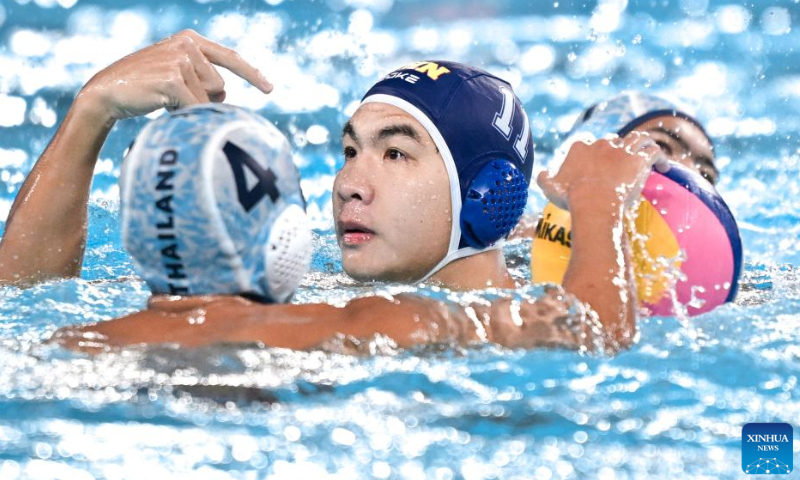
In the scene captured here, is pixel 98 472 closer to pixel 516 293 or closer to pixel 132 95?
pixel 516 293

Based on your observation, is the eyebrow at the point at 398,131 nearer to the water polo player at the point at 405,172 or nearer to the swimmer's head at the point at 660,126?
the water polo player at the point at 405,172

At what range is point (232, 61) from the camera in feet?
8.87

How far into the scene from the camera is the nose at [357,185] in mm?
2713

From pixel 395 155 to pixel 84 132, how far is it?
0.80 meters

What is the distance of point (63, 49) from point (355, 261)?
4.48 m

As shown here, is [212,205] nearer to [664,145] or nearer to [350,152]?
[350,152]

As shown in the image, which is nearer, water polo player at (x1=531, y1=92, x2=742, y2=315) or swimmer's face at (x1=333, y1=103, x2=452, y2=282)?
water polo player at (x1=531, y1=92, x2=742, y2=315)

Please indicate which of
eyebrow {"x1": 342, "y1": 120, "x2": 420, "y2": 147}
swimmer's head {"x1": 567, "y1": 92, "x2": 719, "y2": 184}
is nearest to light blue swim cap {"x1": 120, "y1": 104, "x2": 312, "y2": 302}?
eyebrow {"x1": 342, "y1": 120, "x2": 420, "y2": 147}

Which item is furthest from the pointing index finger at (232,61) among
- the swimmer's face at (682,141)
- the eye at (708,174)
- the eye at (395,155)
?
the eye at (708,174)

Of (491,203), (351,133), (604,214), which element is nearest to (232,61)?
(351,133)

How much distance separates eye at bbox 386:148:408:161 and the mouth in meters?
0.20

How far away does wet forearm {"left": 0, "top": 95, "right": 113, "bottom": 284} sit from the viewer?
2781 millimetres

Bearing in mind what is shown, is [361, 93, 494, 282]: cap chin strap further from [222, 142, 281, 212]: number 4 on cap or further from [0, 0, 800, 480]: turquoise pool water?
[222, 142, 281, 212]: number 4 on cap

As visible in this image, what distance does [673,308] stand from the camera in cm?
260
